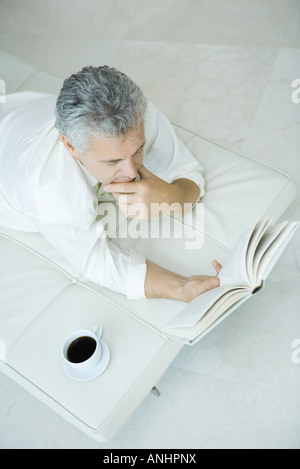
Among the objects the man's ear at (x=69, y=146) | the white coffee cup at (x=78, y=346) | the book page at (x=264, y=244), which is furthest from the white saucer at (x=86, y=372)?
the man's ear at (x=69, y=146)

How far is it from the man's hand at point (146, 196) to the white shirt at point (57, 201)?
0.43 ft

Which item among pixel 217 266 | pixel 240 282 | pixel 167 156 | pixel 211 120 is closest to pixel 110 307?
pixel 217 266

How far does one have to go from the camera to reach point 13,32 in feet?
11.6

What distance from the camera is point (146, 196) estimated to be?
1.65 metres

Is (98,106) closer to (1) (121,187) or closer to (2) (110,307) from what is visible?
(1) (121,187)

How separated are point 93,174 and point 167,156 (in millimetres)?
419

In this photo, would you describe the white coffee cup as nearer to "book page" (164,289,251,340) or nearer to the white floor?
"book page" (164,289,251,340)

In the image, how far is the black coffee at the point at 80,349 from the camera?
1.49 meters

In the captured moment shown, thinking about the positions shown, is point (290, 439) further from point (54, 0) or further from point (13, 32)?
point (54, 0)

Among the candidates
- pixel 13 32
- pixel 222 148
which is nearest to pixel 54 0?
pixel 13 32

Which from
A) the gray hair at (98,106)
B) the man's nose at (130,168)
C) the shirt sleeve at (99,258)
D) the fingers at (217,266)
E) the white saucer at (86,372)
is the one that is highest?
the gray hair at (98,106)

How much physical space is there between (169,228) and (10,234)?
2.11 ft

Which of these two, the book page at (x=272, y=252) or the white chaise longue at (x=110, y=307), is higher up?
the book page at (x=272, y=252)

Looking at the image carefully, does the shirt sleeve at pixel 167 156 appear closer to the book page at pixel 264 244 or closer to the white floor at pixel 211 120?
the book page at pixel 264 244
